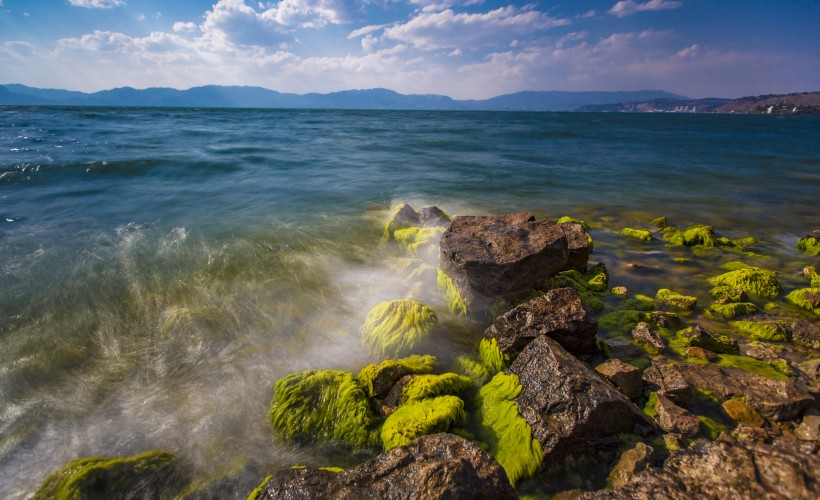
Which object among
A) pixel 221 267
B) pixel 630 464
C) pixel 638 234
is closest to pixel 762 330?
pixel 630 464

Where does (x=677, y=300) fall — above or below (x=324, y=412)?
above

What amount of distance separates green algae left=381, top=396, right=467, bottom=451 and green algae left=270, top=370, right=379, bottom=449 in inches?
10.3

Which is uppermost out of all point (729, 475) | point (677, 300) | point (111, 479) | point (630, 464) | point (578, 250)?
point (578, 250)

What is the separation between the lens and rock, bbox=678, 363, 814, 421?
364 centimetres

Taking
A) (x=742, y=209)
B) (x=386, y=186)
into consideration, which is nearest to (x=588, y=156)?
(x=742, y=209)

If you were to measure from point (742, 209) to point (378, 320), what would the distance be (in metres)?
15.6

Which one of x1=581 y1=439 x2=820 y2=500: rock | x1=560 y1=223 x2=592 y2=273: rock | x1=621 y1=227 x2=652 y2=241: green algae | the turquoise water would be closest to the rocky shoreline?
x1=581 y1=439 x2=820 y2=500: rock

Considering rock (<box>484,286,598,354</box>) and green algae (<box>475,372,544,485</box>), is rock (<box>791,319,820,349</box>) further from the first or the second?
green algae (<box>475,372,544,485</box>)

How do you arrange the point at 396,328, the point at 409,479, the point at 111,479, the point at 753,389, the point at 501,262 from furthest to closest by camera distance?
1. the point at 501,262
2. the point at 396,328
3. the point at 753,389
4. the point at 111,479
5. the point at 409,479

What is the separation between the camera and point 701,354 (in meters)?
4.80

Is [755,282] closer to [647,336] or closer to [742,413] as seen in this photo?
[647,336]

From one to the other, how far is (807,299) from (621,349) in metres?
4.03

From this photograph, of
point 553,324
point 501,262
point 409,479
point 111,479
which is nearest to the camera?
point 409,479

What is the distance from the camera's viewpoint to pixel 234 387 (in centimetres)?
468
